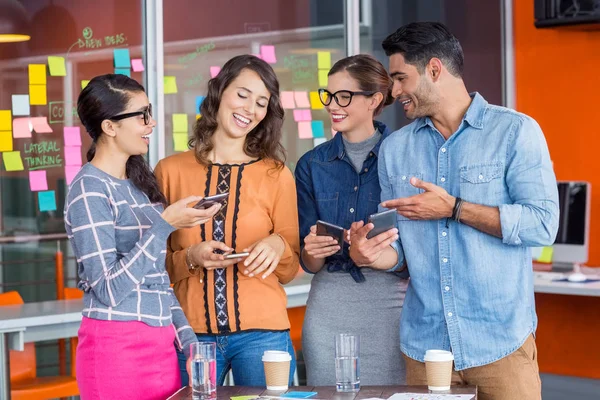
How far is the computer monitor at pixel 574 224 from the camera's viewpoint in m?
5.68

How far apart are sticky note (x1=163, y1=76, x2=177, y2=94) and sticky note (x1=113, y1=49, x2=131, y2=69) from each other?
221mm

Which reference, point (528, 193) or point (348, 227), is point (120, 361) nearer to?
point (348, 227)

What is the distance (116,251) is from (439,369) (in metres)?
0.94

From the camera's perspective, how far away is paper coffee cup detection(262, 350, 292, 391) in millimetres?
2570

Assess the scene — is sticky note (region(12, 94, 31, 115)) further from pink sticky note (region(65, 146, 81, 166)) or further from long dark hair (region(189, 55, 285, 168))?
long dark hair (region(189, 55, 285, 168))

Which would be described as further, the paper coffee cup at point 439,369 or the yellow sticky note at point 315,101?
the yellow sticky note at point 315,101

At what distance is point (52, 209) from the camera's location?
5105 millimetres

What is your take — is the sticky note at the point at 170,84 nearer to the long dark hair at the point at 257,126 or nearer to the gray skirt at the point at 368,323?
the long dark hair at the point at 257,126

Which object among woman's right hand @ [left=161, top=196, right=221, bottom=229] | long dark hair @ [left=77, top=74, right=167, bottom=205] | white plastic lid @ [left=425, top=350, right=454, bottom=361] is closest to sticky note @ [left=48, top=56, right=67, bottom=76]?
long dark hair @ [left=77, top=74, right=167, bottom=205]

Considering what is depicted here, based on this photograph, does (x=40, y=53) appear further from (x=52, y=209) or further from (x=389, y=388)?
(x=389, y=388)

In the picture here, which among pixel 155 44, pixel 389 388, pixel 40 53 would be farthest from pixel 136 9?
pixel 389 388

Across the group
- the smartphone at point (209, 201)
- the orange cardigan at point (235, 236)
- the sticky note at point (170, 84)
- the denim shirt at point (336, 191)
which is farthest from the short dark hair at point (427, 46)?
the sticky note at point (170, 84)

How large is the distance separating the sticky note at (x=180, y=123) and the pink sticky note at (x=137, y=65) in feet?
1.05

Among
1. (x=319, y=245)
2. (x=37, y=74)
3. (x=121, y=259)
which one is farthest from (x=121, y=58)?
(x=121, y=259)
